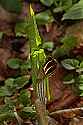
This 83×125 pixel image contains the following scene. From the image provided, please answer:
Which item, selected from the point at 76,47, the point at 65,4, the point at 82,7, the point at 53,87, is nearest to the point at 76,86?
the point at 53,87

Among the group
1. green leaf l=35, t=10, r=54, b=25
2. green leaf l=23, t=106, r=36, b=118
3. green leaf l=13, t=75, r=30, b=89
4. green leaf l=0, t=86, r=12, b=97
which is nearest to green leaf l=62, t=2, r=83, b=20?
green leaf l=35, t=10, r=54, b=25

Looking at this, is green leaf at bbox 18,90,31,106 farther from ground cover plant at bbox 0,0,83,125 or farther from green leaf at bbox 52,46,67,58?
green leaf at bbox 52,46,67,58

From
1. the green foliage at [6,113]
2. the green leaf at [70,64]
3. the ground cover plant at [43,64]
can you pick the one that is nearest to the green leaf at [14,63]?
the ground cover plant at [43,64]

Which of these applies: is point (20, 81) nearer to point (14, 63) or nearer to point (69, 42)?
point (14, 63)

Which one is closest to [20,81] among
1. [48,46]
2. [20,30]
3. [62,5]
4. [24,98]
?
[24,98]

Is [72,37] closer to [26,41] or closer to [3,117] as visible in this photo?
[26,41]

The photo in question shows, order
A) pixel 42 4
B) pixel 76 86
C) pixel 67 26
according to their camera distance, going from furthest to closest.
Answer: pixel 42 4 < pixel 67 26 < pixel 76 86
